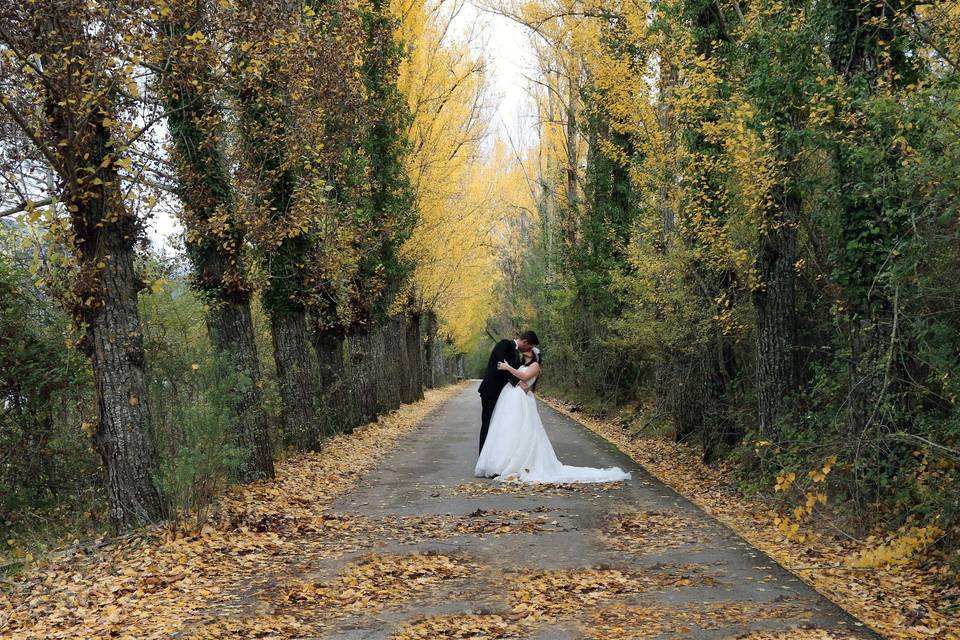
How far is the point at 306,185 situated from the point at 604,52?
24.3 ft

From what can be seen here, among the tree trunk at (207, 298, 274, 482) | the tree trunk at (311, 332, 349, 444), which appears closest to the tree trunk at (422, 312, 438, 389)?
the tree trunk at (311, 332, 349, 444)

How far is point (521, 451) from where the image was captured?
12172 mm

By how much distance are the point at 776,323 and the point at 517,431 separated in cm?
426

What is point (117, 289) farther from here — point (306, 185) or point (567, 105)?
point (567, 105)

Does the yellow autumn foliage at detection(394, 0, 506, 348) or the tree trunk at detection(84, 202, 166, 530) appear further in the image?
the yellow autumn foliage at detection(394, 0, 506, 348)

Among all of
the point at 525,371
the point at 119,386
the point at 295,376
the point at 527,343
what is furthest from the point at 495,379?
the point at 119,386

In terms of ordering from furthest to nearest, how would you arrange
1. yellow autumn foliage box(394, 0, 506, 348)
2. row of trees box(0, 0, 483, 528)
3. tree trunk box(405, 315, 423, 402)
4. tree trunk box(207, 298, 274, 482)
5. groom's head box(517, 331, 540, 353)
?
tree trunk box(405, 315, 423, 402) → yellow autumn foliage box(394, 0, 506, 348) → groom's head box(517, 331, 540, 353) → tree trunk box(207, 298, 274, 482) → row of trees box(0, 0, 483, 528)

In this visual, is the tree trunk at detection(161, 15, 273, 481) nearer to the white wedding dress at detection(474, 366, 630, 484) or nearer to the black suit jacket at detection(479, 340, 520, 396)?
the white wedding dress at detection(474, 366, 630, 484)

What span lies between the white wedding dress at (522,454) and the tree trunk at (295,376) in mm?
3911

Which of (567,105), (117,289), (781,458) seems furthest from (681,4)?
(567,105)

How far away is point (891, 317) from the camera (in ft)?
25.0

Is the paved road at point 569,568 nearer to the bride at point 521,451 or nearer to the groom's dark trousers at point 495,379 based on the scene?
the bride at point 521,451

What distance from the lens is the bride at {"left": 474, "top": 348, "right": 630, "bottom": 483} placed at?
1186 cm

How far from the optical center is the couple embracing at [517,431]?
11961mm
